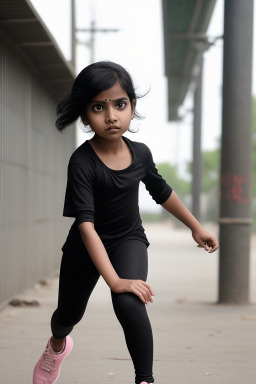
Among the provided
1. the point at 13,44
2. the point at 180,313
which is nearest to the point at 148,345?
the point at 180,313

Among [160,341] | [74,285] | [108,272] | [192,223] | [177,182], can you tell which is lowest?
[177,182]

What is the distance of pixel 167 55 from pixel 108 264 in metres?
20.7

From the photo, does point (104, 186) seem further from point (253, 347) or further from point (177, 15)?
point (177, 15)

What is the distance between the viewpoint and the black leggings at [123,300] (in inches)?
127

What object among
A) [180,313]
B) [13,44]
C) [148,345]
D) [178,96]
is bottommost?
[180,313]

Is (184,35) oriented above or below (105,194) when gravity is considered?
above

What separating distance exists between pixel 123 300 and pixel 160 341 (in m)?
2.72

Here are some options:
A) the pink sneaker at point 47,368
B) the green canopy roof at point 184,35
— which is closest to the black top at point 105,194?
the pink sneaker at point 47,368

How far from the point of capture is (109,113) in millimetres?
3396

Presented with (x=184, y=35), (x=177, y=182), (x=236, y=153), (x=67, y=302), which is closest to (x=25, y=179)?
(x=236, y=153)

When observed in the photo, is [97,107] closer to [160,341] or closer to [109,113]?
[109,113]

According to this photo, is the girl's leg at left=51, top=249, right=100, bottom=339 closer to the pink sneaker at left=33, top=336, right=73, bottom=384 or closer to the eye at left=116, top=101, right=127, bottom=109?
the pink sneaker at left=33, top=336, right=73, bottom=384

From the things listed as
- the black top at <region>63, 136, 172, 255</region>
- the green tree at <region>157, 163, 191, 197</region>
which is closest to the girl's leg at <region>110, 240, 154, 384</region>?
the black top at <region>63, 136, 172, 255</region>

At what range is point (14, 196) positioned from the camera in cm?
808
